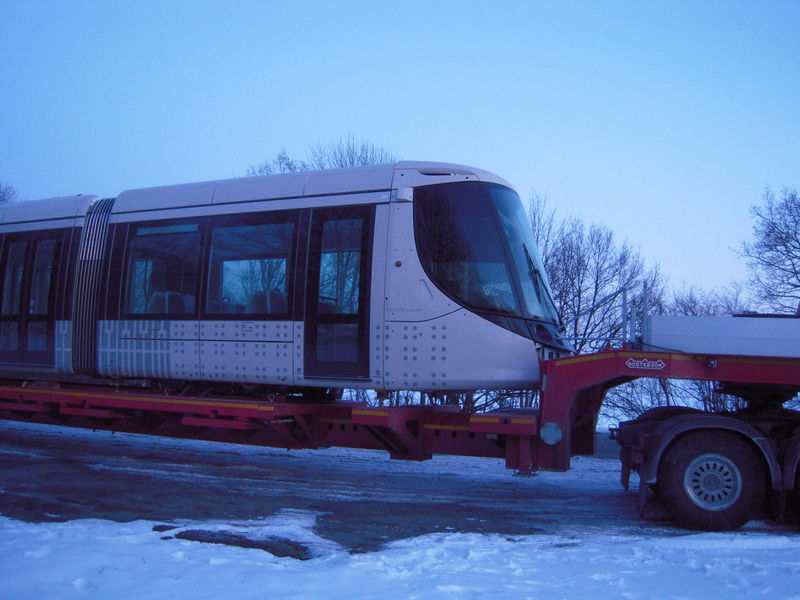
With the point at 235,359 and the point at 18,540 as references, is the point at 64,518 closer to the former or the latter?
the point at 18,540

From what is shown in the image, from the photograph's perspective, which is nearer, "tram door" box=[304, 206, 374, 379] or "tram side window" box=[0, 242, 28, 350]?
"tram door" box=[304, 206, 374, 379]

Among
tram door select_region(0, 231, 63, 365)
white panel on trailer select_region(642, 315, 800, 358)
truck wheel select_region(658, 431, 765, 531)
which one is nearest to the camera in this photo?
white panel on trailer select_region(642, 315, 800, 358)

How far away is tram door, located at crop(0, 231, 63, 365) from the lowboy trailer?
2.04 meters

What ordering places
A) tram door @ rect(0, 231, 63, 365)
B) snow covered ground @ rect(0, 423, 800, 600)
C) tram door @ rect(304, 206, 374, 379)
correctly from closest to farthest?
snow covered ground @ rect(0, 423, 800, 600) → tram door @ rect(304, 206, 374, 379) → tram door @ rect(0, 231, 63, 365)

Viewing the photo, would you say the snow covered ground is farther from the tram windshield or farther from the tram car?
the tram windshield

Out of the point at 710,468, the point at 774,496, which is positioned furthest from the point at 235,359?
the point at 774,496

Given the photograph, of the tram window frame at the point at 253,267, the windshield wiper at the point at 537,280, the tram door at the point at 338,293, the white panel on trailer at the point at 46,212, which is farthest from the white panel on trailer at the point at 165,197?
the windshield wiper at the point at 537,280

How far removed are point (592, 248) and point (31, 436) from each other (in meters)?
18.9

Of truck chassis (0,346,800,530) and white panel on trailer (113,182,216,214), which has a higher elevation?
white panel on trailer (113,182,216,214)

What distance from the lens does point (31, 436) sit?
40.8 feet

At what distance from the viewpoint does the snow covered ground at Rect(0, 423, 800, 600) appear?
416 centimetres

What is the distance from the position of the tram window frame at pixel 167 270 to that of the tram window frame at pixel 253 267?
0.57 feet

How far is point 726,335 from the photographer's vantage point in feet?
20.6

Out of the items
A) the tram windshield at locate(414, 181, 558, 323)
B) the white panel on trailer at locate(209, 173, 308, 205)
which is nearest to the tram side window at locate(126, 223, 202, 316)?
the white panel on trailer at locate(209, 173, 308, 205)
